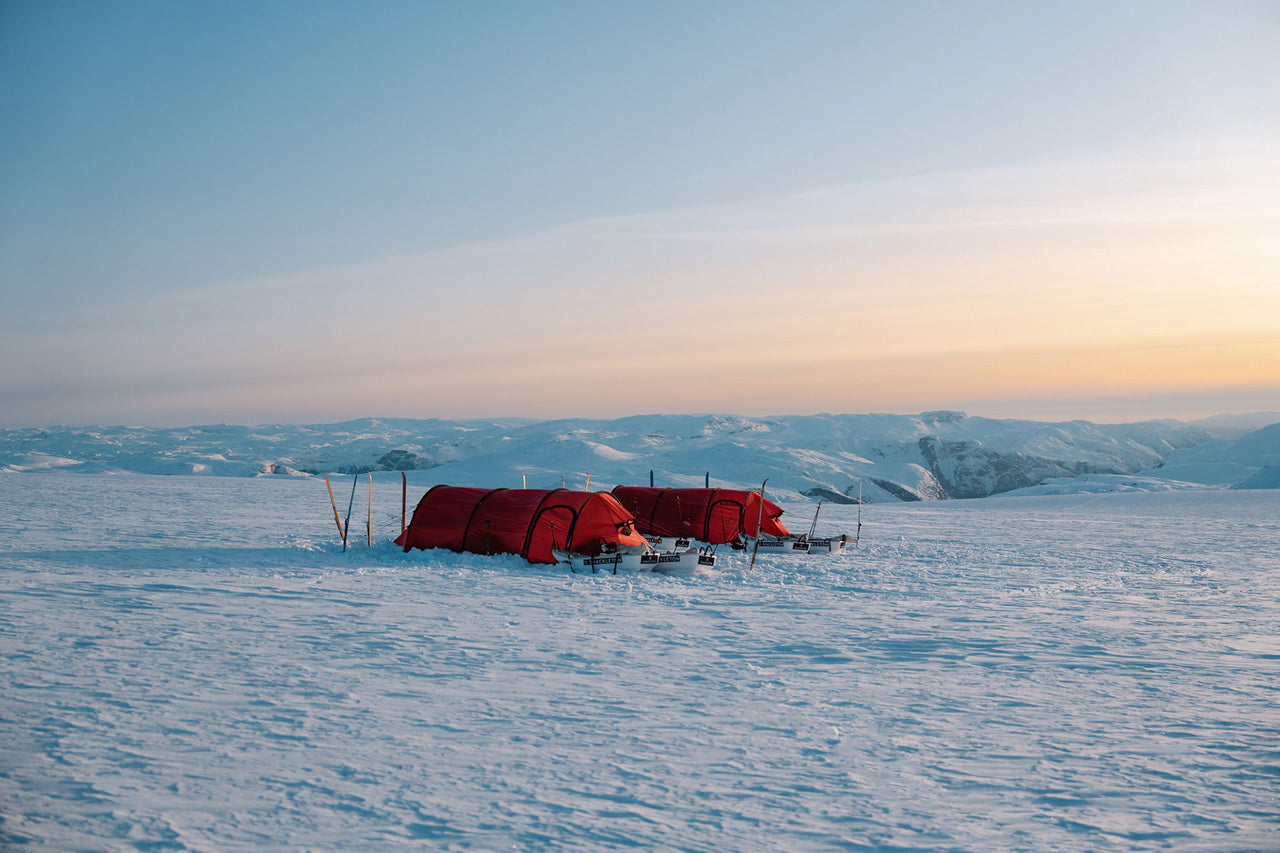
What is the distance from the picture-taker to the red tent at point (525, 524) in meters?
18.4

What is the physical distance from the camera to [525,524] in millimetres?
18469

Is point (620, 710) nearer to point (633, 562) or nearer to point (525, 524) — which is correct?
point (633, 562)

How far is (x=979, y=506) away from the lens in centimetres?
Result: 4784

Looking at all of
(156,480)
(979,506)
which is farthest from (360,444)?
(979,506)

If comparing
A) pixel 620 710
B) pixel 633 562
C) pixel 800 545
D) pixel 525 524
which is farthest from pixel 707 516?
pixel 620 710

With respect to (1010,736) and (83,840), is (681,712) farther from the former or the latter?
(83,840)

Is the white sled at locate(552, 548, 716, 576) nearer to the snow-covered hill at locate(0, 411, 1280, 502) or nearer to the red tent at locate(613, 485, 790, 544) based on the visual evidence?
the red tent at locate(613, 485, 790, 544)

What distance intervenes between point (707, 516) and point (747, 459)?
53.8 metres

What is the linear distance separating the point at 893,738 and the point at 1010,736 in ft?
3.63

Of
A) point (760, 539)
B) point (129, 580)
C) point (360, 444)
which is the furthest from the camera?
point (360, 444)

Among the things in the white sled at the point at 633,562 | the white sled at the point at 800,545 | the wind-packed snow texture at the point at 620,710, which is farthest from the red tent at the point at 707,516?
the wind-packed snow texture at the point at 620,710

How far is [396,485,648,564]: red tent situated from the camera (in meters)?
18.4

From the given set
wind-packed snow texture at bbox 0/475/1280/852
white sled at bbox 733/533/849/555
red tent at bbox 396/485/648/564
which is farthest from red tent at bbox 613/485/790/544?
wind-packed snow texture at bbox 0/475/1280/852

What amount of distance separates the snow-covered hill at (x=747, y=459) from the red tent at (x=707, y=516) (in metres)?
10.4
